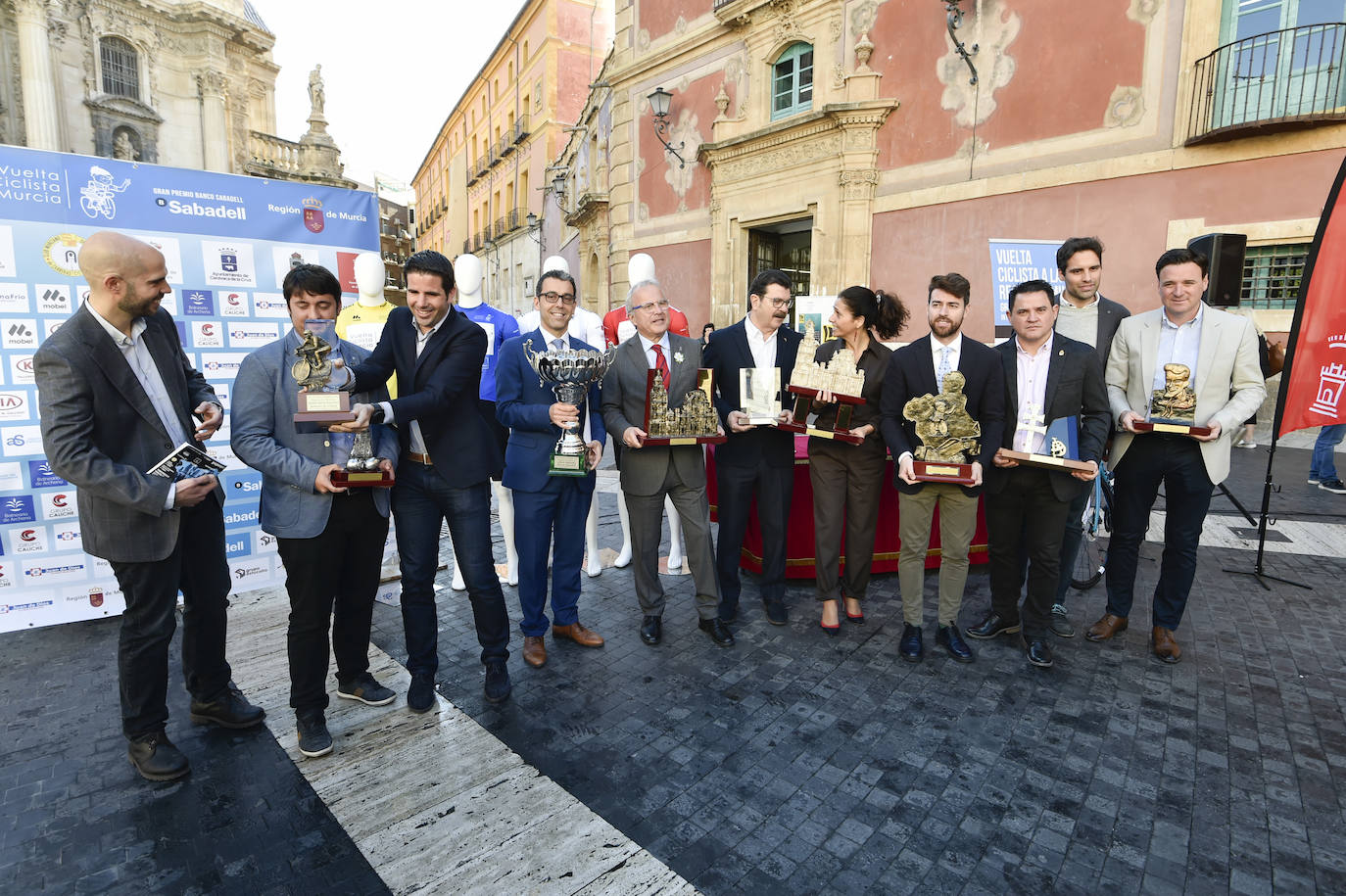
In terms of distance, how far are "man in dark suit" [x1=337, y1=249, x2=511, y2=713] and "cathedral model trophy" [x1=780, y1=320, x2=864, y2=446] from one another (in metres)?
1.83

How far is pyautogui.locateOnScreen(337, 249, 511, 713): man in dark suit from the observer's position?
3242 mm

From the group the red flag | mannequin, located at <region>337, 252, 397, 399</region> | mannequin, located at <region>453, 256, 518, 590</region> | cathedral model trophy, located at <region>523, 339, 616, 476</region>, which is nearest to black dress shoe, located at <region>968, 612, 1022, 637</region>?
the red flag

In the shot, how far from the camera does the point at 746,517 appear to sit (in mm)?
4504

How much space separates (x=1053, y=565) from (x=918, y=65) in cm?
1272

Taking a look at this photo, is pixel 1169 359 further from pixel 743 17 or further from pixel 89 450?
pixel 743 17

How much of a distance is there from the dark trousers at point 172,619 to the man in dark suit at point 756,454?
9.38 ft

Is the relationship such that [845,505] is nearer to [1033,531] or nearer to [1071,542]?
[1033,531]

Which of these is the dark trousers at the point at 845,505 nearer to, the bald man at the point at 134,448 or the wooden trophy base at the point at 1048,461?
the wooden trophy base at the point at 1048,461

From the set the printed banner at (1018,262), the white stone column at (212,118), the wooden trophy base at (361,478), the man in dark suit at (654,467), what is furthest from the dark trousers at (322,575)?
the white stone column at (212,118)

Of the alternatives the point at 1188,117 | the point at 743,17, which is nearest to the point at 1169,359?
the point at 1188,117

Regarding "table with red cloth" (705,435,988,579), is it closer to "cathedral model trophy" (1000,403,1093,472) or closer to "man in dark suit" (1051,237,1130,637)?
"man in dark suit" (1051,237,1130,637)

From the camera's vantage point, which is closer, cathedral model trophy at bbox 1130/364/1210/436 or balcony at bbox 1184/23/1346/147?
cathedral model trophy at bbox 1130/364/1210/436

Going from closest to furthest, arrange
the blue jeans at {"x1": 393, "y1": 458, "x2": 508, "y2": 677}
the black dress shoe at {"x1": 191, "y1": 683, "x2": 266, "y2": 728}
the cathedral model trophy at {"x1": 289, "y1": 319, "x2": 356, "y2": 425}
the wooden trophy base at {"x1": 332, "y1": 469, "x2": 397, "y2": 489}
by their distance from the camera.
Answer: the cathedral model trophy at {"x1": 289, "y1": 319, "x2": 356, "y2": 425} → the wooden trophy base at {"x1": 332, "y1": 469, "x2": 397, "y2": 489} → the black dress shoe at {"x1": 191, "y1": 683, "x2": 266, "y2": 728} → the blue jeans at {"x1": 393, "y1": 458, "x2": 508, "y2": 677}

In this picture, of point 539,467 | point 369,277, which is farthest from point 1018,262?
point 369,277
